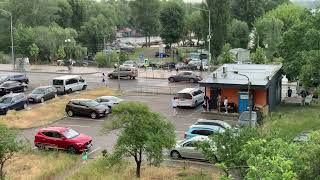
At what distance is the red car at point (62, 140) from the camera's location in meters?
28.3

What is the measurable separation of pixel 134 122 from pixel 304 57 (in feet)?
62.5

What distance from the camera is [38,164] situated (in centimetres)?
2605

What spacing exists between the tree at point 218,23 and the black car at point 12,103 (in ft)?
126

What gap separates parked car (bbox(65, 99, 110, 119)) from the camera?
36.5 meters

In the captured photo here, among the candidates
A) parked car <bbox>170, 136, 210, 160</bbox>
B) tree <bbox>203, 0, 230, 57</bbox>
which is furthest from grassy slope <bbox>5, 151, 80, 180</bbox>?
tree <bbox>203, 0, 230, 57</bbox>

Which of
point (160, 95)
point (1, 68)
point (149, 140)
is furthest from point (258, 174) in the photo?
point (1, 68)

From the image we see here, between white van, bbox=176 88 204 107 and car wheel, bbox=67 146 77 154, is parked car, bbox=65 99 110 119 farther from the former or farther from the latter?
car wheel, bbox=67 146 77 154

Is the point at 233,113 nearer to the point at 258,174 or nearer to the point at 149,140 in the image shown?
the point at 149,140

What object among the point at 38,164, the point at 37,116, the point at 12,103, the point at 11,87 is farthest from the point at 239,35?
the point at 38,164

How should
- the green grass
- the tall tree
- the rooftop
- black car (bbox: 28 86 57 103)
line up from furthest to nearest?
1. the tall tree
2. black car (bbox: 28 86 57 103)
3. the rooftop
4. the green grass

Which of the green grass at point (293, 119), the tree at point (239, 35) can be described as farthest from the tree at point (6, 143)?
the tree at point (239, 35)

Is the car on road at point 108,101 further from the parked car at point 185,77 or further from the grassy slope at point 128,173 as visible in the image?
the parked car at point 185,77

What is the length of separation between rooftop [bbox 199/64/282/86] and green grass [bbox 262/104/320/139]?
8.70ft

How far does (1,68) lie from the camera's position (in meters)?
64.0
